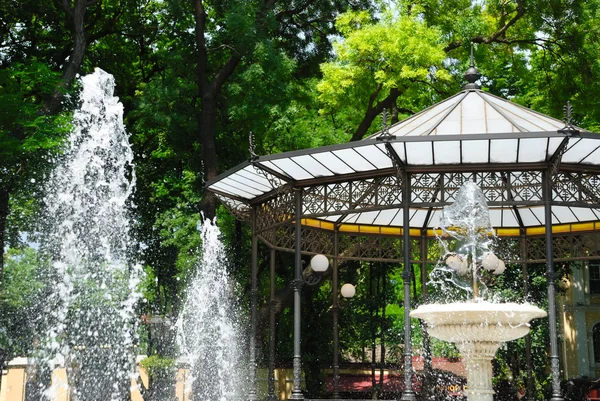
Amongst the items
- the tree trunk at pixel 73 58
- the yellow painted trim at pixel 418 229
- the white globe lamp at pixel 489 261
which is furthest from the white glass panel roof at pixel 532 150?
the tree trunk at pixel 73 58

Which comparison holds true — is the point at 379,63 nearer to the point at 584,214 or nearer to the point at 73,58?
the point at 584,214

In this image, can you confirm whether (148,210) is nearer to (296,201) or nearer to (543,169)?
(296,201)

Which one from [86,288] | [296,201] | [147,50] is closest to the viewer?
[296,201]

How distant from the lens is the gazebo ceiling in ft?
36.4

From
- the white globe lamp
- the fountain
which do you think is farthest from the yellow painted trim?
the fountain

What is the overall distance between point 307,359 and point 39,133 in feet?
33.0

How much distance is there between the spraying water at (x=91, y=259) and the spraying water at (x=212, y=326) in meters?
1.67

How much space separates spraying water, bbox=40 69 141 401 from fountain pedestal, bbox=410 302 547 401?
7911 mm

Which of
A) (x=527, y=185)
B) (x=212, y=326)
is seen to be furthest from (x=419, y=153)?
(x=212, y=326)

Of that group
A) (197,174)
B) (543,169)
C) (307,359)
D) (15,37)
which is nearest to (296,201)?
(543,169)

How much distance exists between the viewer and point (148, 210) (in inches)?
956

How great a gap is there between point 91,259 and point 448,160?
9.60 m

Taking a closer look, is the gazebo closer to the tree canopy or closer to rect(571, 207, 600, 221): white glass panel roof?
rect(571, 207, 600, 221): white glass panel roof

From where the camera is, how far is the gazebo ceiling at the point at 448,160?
1109 centimetres
